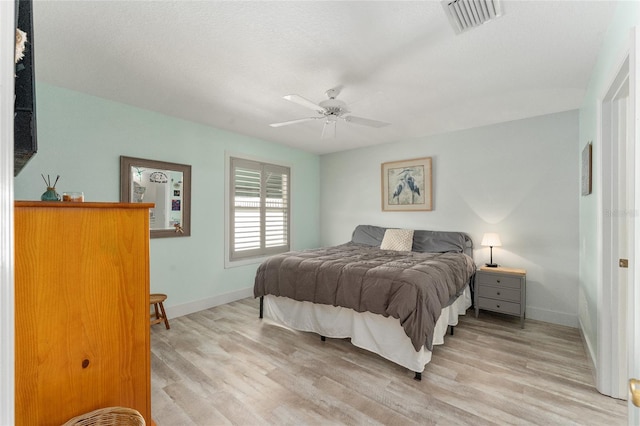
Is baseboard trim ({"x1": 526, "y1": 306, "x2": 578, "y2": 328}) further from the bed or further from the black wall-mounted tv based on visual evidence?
the black wall-mounted tv

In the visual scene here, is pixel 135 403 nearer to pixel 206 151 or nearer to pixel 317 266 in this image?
pixel 317 266

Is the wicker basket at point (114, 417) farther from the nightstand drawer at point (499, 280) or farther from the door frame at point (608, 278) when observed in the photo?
the nightstand drawer at point (499, 280)

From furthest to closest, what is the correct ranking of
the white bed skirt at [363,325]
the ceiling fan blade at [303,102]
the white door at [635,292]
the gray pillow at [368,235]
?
the gray pillow at [368,235]
the white bed skirt at [363,325]
the ceiling fan blade at [303,102]
the white door at [635,292]

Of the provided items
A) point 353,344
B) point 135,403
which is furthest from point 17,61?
point 353,344

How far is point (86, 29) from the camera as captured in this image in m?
1.88

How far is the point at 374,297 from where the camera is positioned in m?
2.43

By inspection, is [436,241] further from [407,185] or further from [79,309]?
[79,309]

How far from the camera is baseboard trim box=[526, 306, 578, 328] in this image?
10.7 ft

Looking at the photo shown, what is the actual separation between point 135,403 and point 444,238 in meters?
3.76

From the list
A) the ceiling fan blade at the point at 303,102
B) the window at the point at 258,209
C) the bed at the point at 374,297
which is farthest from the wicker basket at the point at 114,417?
the window at the point at 258,209

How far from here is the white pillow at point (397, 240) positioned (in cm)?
404

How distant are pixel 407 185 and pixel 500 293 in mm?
1978

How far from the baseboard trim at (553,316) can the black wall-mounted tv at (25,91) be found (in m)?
4.60

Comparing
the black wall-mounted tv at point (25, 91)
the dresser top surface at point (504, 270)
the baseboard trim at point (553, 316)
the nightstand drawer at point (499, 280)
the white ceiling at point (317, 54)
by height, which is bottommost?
the baseboard trim at point (553, 316)
